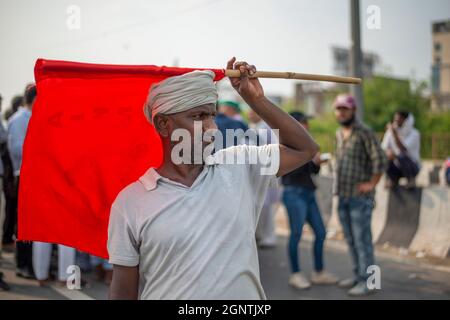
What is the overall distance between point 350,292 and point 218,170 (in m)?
4.19

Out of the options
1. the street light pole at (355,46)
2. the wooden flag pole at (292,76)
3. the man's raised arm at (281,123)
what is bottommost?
the man's raised arm at (281,123)

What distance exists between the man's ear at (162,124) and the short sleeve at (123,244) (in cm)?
39

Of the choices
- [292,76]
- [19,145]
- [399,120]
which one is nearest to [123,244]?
[292,76]

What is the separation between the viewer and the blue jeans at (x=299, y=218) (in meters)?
6.44

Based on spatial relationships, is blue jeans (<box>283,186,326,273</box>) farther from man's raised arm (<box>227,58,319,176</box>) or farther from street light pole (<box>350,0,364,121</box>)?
man's raised arm (<box>227,58,319,176</box>)

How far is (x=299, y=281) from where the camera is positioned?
637cm

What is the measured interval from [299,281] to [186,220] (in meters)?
4.50

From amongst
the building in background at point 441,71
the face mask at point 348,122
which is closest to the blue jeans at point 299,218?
the face mask at point 348,122

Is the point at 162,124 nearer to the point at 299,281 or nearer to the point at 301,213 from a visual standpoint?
the point at 301,213

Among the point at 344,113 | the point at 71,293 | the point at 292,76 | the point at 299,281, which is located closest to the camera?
the point at 292,76

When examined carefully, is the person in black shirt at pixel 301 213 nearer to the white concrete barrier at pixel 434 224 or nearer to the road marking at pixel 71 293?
the white concrete barrier at pixel 434 224

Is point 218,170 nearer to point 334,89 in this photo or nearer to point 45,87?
point 45,87

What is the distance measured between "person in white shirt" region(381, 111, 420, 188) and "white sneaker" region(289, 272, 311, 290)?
2524 mm
